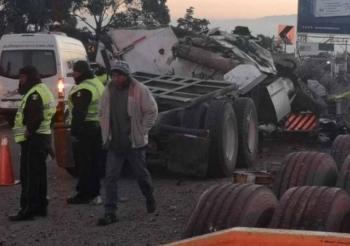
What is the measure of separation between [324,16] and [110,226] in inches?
858

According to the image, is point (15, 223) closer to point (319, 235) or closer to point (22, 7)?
point (319, 235)

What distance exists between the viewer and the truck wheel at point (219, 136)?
389 inches

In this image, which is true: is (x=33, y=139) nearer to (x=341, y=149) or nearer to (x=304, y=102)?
(x=341, y=149)

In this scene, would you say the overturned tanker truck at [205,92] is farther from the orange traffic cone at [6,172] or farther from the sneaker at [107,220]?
the sneaker at [107,220]

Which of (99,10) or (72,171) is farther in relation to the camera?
(99,10)

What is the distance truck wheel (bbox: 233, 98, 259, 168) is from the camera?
11031 mm

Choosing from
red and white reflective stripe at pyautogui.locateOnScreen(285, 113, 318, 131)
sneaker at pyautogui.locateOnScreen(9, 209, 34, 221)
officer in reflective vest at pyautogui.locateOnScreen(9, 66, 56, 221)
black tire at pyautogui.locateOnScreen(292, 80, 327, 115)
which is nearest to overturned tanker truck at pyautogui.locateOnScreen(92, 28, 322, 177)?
black tire at pyautogui.locateOnScreen(292, 80, 327, 115)

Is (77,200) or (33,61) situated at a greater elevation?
(33,61)

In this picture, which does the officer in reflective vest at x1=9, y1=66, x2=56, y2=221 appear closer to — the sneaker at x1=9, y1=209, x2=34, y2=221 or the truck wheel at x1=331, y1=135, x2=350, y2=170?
the sneaker at x1=9, y1=209, x2=34, y2=221

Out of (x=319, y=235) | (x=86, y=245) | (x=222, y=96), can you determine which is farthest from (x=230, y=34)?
(x=319, y=235)

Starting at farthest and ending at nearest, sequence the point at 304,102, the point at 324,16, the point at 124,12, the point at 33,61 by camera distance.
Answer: the point at 124,12 < the point at 324,16 < the point at 33,61 < the point at 304,102

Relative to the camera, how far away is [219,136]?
32.4 feet

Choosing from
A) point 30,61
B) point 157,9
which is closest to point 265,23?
point 157,9

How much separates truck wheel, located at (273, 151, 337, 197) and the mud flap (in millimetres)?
2995
